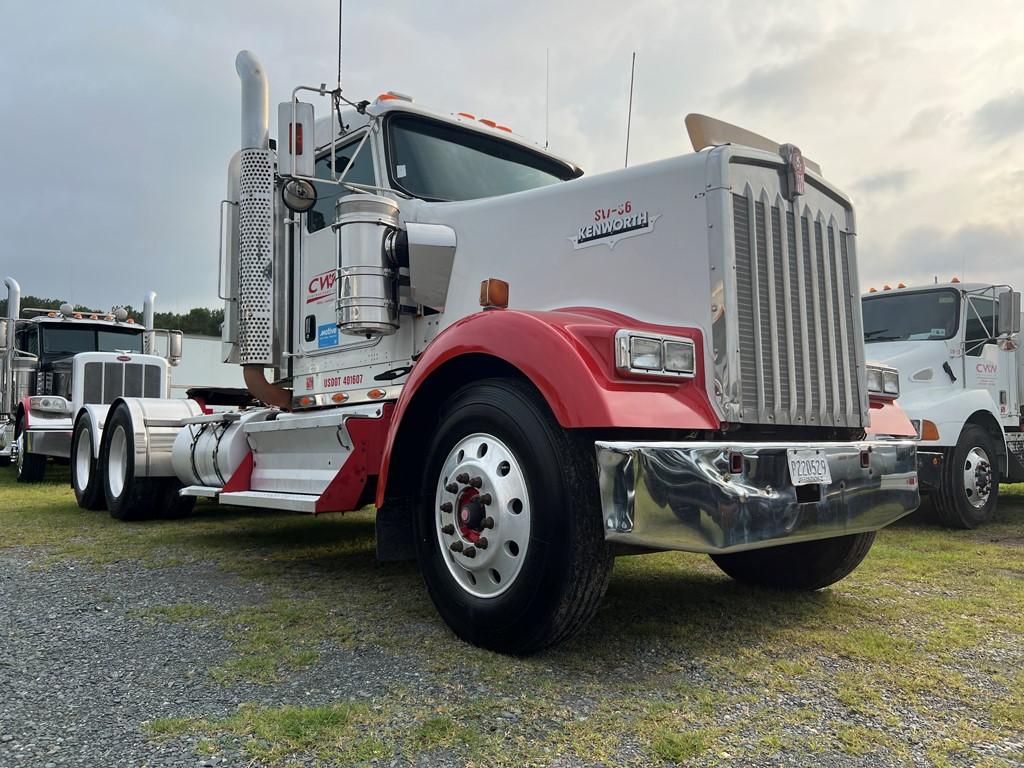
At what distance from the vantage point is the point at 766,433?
3.53m

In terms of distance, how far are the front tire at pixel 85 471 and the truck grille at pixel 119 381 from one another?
4258mm

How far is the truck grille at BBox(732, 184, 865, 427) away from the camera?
3.44 meters

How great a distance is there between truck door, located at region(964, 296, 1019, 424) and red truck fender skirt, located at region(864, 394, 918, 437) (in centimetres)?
454

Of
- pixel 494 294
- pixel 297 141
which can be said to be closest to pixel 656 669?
pixel 494 294

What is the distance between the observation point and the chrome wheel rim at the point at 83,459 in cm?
868

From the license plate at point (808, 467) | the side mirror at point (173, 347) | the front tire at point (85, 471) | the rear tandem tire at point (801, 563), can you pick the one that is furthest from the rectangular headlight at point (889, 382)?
the side mirror at point (173, 347)

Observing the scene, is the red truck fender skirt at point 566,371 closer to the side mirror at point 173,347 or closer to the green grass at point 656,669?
the green grass at point 656,669

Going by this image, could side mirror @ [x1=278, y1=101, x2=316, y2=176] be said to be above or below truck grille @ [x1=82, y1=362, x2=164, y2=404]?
above

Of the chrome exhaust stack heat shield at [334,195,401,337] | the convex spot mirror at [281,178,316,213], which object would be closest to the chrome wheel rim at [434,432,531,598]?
the chrome exhaust stack heat shield at [334,195,401,337]

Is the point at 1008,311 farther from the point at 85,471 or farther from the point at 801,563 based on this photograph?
the point at 85,471

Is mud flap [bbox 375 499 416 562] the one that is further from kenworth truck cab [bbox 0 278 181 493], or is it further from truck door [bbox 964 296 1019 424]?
kenworth truck cab [bbox 0 278 181 493]

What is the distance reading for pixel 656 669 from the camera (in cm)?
314

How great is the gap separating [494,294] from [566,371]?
3.25ft

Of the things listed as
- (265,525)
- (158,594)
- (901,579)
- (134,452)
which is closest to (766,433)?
(901,579)
